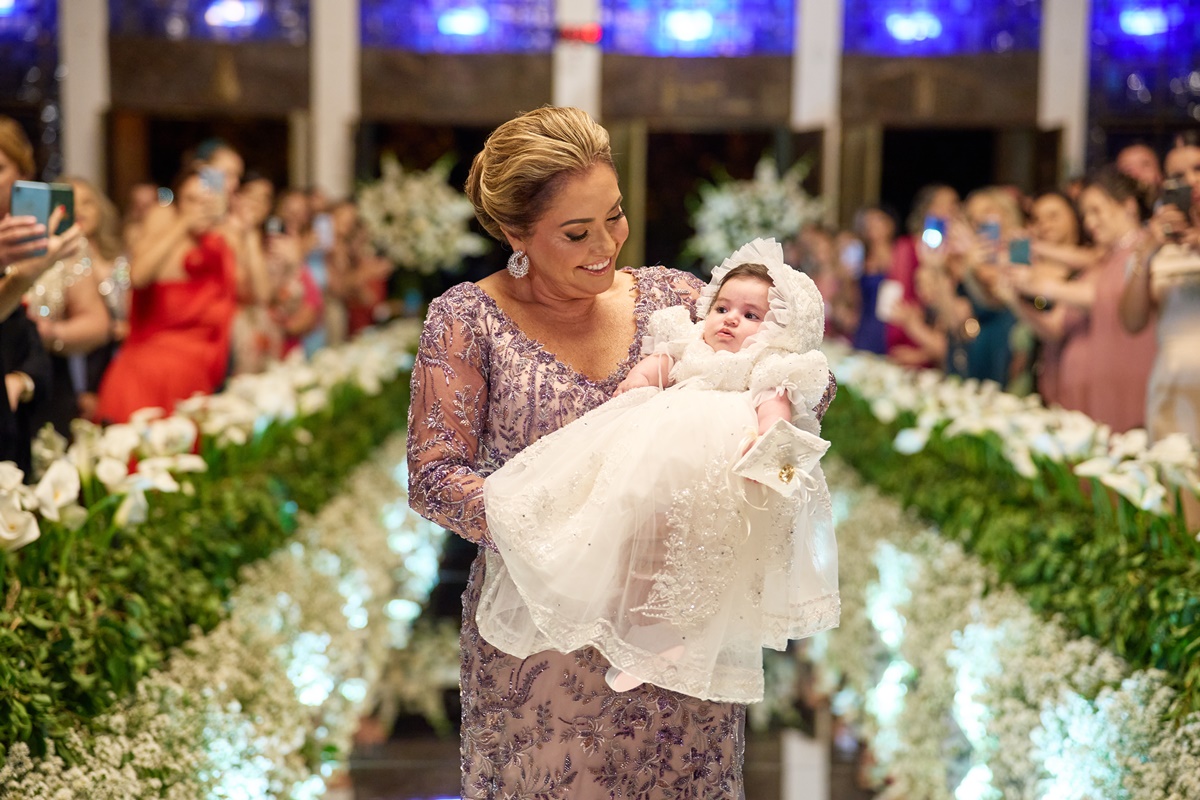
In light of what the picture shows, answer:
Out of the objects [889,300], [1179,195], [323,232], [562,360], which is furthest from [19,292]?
[323,232]

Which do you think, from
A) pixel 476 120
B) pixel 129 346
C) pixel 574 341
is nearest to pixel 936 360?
pixel 129 346

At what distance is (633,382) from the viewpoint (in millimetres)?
2480

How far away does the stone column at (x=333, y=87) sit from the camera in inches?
566

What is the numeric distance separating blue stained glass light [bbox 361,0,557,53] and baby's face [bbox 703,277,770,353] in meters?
12.6

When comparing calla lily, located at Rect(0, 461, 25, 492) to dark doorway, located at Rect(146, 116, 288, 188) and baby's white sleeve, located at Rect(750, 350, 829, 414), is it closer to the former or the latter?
baby's white sleeve, located at Rect(750, 350, 829, 414)

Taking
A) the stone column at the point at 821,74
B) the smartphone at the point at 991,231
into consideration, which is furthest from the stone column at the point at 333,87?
the smartphone at the point at 991,231

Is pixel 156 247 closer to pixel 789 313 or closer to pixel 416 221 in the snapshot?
pixel 789 313

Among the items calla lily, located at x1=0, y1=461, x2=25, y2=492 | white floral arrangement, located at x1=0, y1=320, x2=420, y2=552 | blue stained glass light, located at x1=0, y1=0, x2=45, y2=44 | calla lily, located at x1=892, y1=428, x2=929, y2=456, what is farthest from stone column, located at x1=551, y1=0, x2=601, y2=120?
calla lily, located at x1=0, y1=461, x2=25, y2=492

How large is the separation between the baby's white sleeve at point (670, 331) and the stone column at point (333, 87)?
12246 millimetres

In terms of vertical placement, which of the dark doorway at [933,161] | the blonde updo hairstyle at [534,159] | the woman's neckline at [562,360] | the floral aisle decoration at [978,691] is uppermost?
the dark doorway at [933,161]

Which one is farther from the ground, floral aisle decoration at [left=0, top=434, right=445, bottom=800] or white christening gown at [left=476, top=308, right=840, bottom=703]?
white christening gown at [left=476, top=308, right=840, bottom=703]

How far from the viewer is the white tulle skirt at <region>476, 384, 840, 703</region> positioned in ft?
7.45

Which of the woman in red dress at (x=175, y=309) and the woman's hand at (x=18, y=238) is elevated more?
the woman's hand at (x=18, y=238)

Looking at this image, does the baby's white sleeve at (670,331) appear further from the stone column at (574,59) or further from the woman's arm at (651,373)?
the stone column at (574,59)
